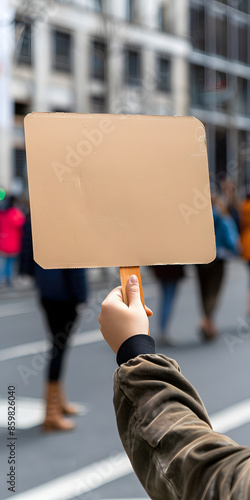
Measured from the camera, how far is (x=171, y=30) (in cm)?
1777

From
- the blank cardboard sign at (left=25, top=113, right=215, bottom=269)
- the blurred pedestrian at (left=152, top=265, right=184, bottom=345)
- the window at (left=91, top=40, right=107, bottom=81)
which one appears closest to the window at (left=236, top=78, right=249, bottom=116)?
the window at (left=91, top=40, right=107, bottom=81)

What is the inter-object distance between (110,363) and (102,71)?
1253cm

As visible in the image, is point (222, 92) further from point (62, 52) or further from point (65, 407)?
point (65, 407)

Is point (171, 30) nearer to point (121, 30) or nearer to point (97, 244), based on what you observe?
point (121, 30)

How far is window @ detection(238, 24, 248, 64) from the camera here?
20656mm

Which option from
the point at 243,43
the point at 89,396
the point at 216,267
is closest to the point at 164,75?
the point at 243,43

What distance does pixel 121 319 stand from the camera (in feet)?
3.45

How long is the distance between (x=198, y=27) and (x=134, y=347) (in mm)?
19572

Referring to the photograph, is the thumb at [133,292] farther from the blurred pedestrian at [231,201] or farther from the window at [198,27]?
the window at [198,27]

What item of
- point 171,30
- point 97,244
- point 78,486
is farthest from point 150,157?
point 171,30

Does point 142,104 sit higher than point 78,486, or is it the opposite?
point 142,104

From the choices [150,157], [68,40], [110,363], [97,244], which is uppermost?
[68,40]

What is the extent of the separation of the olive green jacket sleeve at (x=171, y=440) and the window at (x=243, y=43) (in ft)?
69.4

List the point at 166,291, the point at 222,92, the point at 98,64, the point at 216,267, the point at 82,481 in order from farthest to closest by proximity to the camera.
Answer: the point at 222,92, the point at 98,64, the point at 216,267, the point at 166,291, the point at 82,481
